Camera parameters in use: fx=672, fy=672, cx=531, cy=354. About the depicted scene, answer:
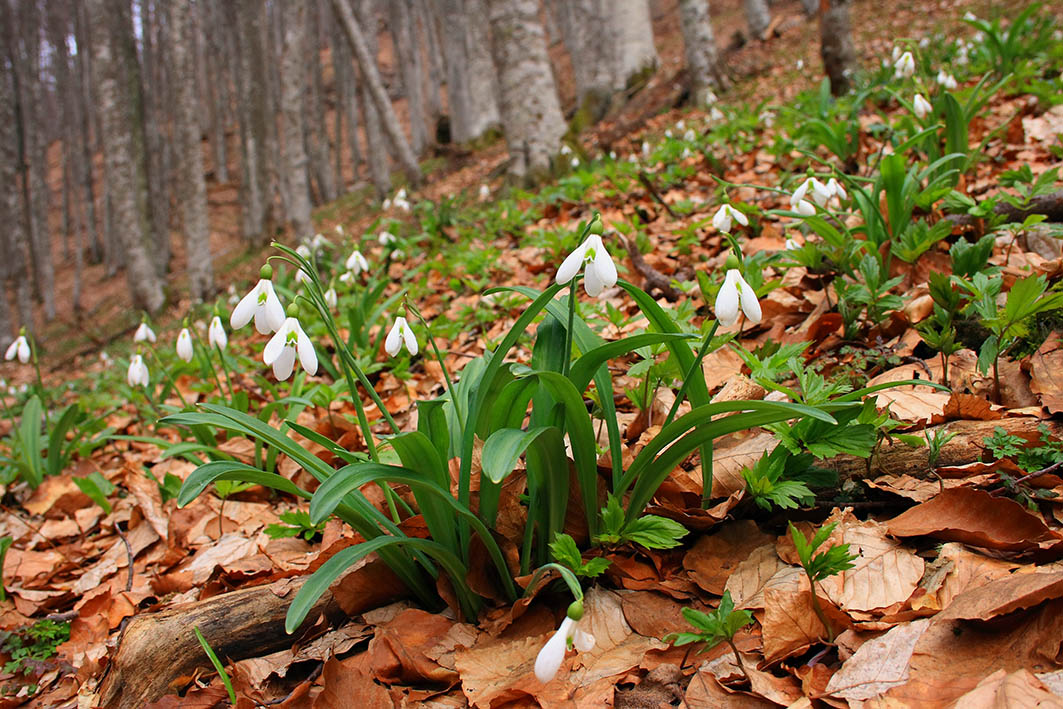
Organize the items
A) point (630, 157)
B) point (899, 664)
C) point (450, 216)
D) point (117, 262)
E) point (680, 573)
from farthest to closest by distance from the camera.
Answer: point (117, 262), point (630, 157), point (450, 216), point (680, 573), point (899, 664)

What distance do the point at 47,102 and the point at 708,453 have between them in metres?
46.6

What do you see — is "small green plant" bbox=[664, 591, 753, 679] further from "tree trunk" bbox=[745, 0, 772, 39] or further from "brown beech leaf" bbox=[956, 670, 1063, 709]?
"tree trunk" bbox=[745, 0, 772, 39]

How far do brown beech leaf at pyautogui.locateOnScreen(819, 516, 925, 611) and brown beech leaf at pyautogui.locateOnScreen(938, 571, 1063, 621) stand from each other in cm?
11

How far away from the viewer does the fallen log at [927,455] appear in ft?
4.84

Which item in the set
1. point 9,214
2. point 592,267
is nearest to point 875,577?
point 592,267

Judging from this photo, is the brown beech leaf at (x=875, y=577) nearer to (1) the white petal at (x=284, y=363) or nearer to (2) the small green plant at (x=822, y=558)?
(2) the small green plant at (x=822, y=558)

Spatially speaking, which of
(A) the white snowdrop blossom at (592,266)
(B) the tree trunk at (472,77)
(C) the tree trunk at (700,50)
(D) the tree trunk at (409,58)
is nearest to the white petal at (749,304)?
(A) the white snowdrop blossom at (592,266)

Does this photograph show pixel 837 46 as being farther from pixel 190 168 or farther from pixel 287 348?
pixel 190 168

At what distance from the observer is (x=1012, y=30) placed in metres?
4.44

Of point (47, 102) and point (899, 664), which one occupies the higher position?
point (47, 102)

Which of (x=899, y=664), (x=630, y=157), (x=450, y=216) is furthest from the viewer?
(x=630, y=157)

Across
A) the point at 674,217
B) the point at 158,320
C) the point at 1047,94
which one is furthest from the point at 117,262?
the point at 1047,94

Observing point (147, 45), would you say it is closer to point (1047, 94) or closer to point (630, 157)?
point (630, 157)

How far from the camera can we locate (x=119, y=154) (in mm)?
10125
